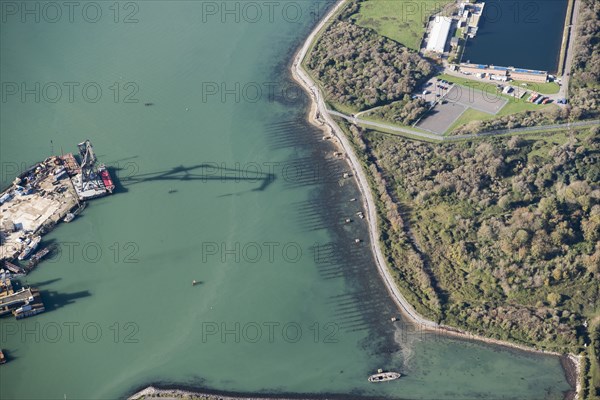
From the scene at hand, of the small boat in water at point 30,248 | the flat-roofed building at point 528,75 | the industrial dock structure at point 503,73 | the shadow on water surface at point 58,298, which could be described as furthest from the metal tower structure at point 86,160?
the flat-roofed building at point 528,75

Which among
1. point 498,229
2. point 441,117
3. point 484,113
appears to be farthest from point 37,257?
point 484,113

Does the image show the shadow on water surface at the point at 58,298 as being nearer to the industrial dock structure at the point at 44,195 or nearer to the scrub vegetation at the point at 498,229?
the industrial dock structure at the point at 44,195

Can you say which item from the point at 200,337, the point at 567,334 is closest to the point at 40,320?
the point at 200,337

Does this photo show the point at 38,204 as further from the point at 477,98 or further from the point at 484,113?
the point at 477,98

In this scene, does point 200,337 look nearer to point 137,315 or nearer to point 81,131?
point 137,315

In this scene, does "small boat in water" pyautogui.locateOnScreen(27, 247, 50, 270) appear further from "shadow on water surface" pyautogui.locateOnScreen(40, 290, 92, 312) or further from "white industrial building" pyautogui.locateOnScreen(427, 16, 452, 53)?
"white industrial building" pyautogui.locateOnScreen(427, 16, 452, 53)

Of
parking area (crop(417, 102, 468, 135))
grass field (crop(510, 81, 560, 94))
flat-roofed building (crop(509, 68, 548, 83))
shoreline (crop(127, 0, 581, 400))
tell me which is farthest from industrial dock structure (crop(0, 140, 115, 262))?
flat-roofed building (crop(509, 68, 548, 83))
